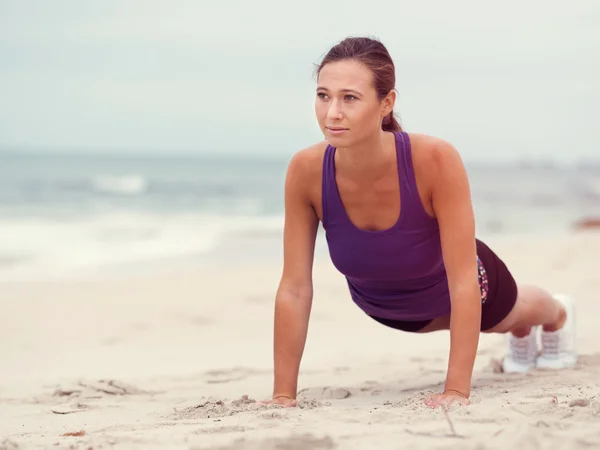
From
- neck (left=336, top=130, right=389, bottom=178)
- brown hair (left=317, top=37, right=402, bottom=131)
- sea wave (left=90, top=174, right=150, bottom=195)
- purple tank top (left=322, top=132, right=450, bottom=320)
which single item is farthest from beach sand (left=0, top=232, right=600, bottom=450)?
sea wave (left=90, top=174, right=150, bottom=195)

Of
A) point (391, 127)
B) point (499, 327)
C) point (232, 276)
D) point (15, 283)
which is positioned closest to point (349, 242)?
point (391, 127)

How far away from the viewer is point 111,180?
2917 cm

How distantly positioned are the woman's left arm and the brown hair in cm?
29

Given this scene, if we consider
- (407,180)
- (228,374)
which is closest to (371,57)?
(407,180)

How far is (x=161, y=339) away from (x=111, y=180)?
24424 mm

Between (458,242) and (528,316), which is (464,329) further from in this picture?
(528,316)

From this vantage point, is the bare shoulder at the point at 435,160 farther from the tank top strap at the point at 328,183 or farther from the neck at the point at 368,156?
the tank top strap at the point at 328,183

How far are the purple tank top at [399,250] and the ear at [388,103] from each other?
12cm

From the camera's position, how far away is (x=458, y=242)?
2900 millimetres

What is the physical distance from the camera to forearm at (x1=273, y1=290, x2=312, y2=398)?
10.1ft

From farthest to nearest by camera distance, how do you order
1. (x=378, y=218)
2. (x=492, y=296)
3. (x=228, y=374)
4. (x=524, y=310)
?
(x=228, y=374)
(x=524, y=310)
(x=492, y=296)
(x=378, y=218)

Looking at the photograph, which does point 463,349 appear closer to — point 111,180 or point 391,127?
point 391,127

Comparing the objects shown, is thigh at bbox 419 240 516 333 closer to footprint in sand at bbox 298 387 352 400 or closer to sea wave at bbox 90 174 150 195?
footprint in sand at bbox 298 387 352 400

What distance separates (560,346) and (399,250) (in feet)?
4.34
